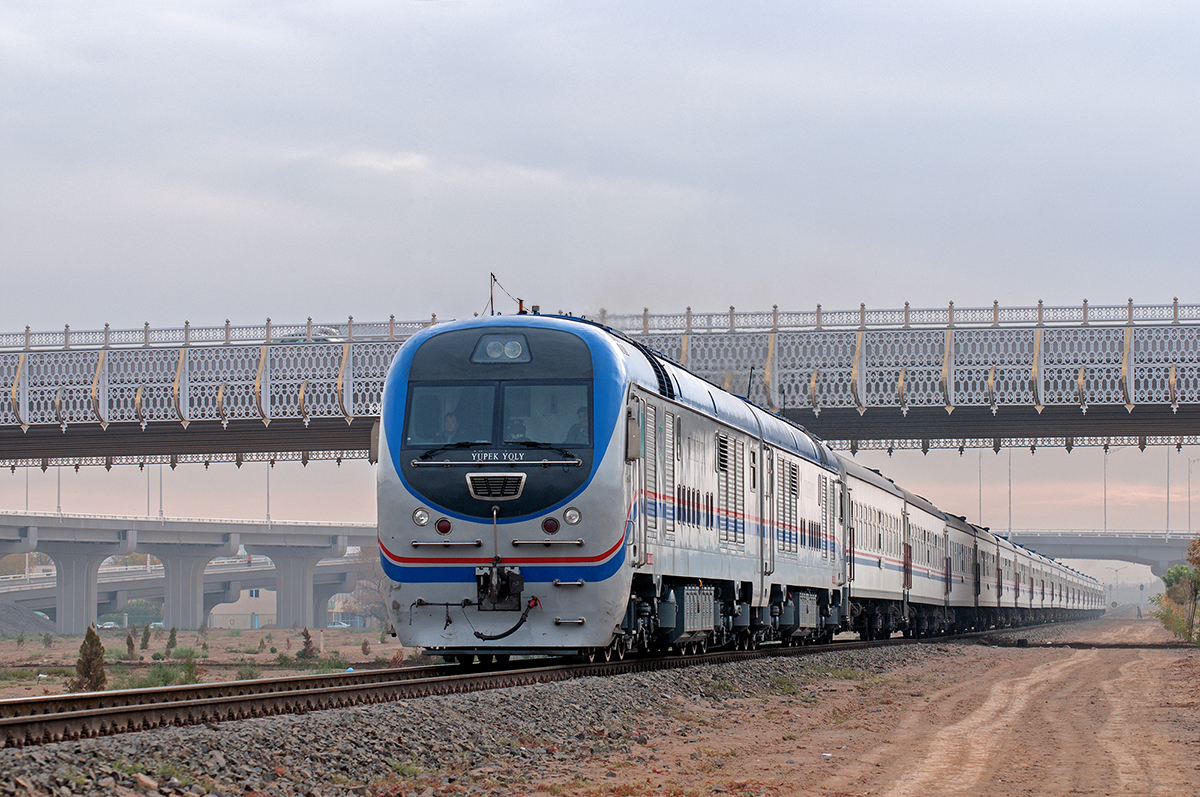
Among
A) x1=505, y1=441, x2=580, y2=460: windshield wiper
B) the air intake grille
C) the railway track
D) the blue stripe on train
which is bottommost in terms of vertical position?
the railway track

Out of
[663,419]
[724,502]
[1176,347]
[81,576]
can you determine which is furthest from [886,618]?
[81,576]

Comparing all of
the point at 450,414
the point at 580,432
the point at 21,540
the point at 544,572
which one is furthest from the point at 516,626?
the point at 21,540

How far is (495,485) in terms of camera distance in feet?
54.7

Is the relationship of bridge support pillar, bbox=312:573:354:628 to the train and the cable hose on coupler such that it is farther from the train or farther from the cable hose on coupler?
the cable hose on coupler

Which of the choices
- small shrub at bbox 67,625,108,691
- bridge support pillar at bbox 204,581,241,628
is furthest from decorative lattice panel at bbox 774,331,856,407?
bridge support pillar at bbox 204,581,241,628

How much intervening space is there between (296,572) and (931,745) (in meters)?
101

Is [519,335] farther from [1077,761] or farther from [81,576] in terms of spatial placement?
[81,576]

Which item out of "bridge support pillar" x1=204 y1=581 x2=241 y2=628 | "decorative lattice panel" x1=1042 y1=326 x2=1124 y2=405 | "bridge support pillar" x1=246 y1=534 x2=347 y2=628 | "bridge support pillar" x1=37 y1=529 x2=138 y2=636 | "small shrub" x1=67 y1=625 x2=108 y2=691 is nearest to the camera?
"small shrub" x1=67 y1=625 x2=108 y2=691

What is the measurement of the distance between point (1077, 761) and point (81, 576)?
9665 centimetres

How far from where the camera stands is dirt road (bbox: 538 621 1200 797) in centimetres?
1219

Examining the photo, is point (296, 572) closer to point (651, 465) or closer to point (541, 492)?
point (651, 465)

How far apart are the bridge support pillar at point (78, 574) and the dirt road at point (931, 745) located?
84.4 metres

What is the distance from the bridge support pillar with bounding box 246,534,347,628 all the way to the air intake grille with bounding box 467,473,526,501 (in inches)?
3702

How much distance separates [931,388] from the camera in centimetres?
4912
